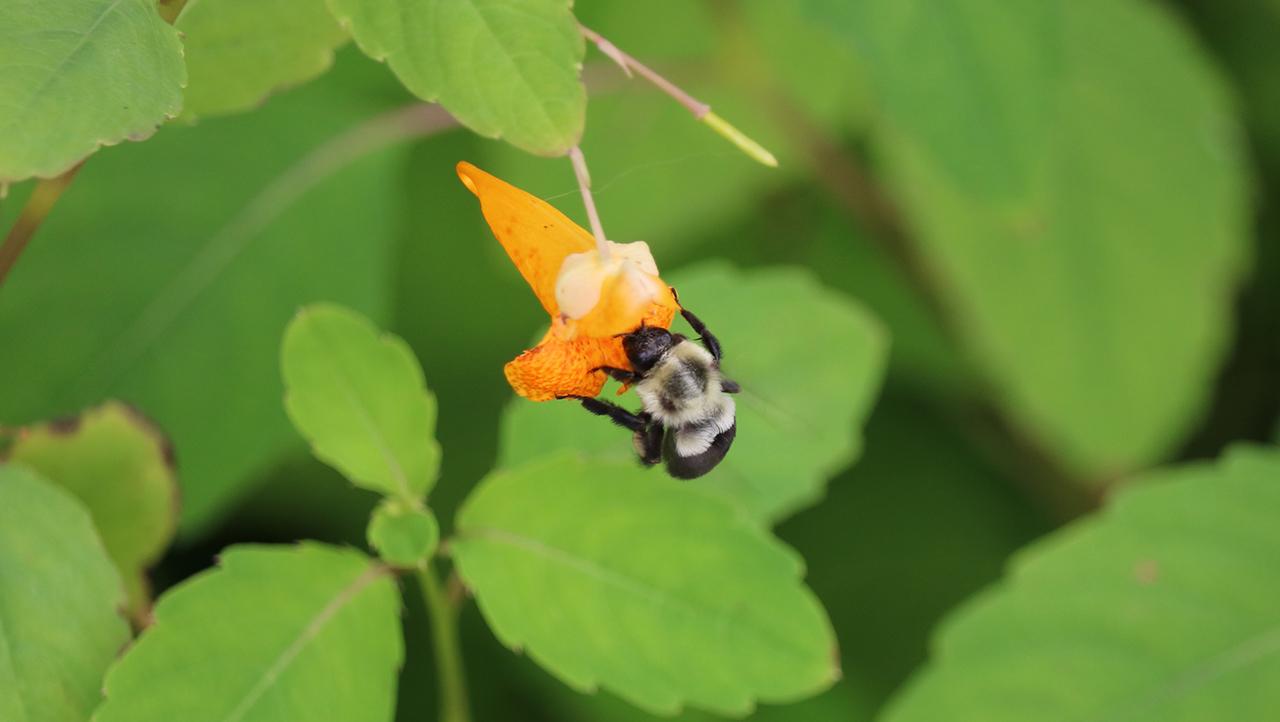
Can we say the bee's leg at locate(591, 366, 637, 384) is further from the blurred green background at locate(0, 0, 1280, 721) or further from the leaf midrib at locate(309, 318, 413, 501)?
the blurred green background at locate(0, 0, 1280, 721)

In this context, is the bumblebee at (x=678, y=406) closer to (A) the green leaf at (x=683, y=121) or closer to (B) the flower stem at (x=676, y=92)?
(B) the flower stem at (x=676, y=92)

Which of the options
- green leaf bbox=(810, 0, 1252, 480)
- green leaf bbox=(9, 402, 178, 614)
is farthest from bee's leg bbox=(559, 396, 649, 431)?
green leaf bbox=(810, 0, 1252, 480)

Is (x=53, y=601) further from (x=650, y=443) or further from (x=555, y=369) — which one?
(x=650, y=443)

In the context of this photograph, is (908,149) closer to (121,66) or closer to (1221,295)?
(1221,295)

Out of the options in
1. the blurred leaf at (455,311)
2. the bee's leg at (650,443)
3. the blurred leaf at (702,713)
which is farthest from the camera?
the blurred leaf at (455,311)

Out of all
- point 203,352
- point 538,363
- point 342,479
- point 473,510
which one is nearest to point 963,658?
point 473,510

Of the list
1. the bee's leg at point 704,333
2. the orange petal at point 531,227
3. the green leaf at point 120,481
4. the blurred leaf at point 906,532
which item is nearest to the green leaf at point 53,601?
the green leaf at point 120,481

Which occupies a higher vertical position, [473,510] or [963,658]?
[473,510]
